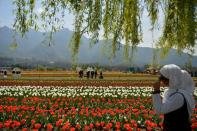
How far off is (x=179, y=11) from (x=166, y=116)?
1.42 m

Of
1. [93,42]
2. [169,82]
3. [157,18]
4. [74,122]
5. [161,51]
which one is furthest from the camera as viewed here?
[74,122]

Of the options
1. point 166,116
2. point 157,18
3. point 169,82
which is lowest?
point 166,116

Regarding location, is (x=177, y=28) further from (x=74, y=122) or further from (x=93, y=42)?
(x=74, y=122)

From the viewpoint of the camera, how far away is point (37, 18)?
487cm

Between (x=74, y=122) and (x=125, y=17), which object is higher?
(x=125, y=17)

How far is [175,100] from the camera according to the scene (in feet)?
15.2

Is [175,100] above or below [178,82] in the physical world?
below

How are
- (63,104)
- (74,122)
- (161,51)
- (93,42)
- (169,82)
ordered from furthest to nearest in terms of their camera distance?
(63,104)
(74,122)
(161,51)
(93,42)
(169,82)

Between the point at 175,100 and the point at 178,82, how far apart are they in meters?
0.22

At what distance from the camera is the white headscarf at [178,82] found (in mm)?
4637

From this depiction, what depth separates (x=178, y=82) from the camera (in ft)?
15.3

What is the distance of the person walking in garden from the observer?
463cm

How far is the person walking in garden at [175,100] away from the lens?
4633 millimetres

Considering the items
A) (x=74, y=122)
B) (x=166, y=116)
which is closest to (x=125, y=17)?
(x=166, y=116)
